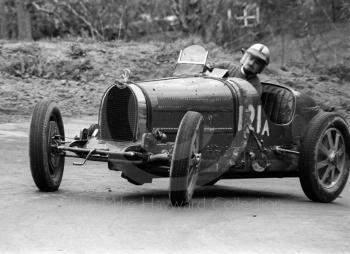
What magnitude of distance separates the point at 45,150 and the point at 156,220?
169 cm

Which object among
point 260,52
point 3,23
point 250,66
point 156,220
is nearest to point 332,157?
point 250,66

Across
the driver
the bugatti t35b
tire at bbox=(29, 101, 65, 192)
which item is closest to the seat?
the bugatti t35b

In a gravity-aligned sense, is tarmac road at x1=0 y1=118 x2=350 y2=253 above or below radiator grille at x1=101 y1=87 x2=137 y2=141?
below

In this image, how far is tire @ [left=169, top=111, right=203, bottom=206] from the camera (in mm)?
8820

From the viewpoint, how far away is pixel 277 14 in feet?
94.4

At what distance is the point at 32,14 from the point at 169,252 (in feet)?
90.1

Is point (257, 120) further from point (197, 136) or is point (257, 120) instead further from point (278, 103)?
point (197, 136)

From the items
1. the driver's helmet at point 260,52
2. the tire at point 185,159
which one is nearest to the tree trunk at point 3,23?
the driver's helmet at point 260,52

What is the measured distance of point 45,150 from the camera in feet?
31.3

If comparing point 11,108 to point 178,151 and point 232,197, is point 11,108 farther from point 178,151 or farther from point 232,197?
point 178,151

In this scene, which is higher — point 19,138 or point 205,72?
point 205,72

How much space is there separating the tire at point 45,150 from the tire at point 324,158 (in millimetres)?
2641

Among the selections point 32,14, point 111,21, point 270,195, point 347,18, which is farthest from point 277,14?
point 270,195

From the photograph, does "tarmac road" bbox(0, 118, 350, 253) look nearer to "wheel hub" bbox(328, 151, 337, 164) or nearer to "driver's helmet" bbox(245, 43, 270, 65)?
"wheel hub" bbox(328, 151, 337, 164)
